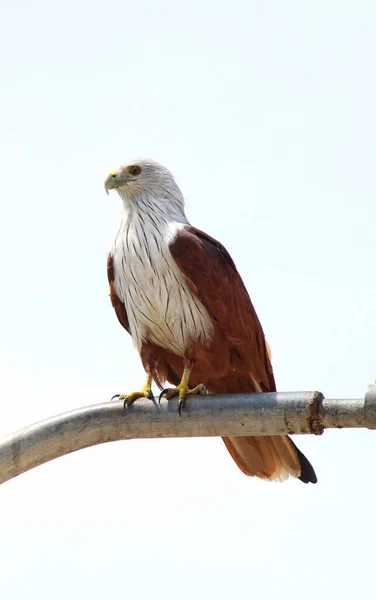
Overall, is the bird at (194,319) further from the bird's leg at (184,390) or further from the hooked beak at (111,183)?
the hooked beak at (111,183)

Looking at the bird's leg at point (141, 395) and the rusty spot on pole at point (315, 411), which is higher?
the bird's leg at point (141, 395)

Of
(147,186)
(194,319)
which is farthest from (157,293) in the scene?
(147,186)

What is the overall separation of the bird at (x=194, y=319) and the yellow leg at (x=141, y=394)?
2 centimetres

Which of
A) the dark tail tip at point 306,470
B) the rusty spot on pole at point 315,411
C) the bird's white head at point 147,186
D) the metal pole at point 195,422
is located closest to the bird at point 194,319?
the dark tail tip at point 306,470

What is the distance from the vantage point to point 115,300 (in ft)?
26.8

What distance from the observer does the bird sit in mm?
7680

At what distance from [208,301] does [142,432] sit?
1836 millimetres

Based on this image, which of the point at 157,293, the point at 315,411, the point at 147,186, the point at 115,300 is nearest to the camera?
the point at 315,411

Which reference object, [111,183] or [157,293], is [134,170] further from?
[157,293]

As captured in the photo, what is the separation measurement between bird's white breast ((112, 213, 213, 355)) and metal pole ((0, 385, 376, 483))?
1646 mm

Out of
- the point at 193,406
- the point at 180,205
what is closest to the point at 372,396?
the point at 193,406

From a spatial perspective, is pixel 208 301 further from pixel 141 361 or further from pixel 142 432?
pixel 142 432

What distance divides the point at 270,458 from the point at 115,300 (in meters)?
1.71

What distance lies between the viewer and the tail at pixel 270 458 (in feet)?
24.8
